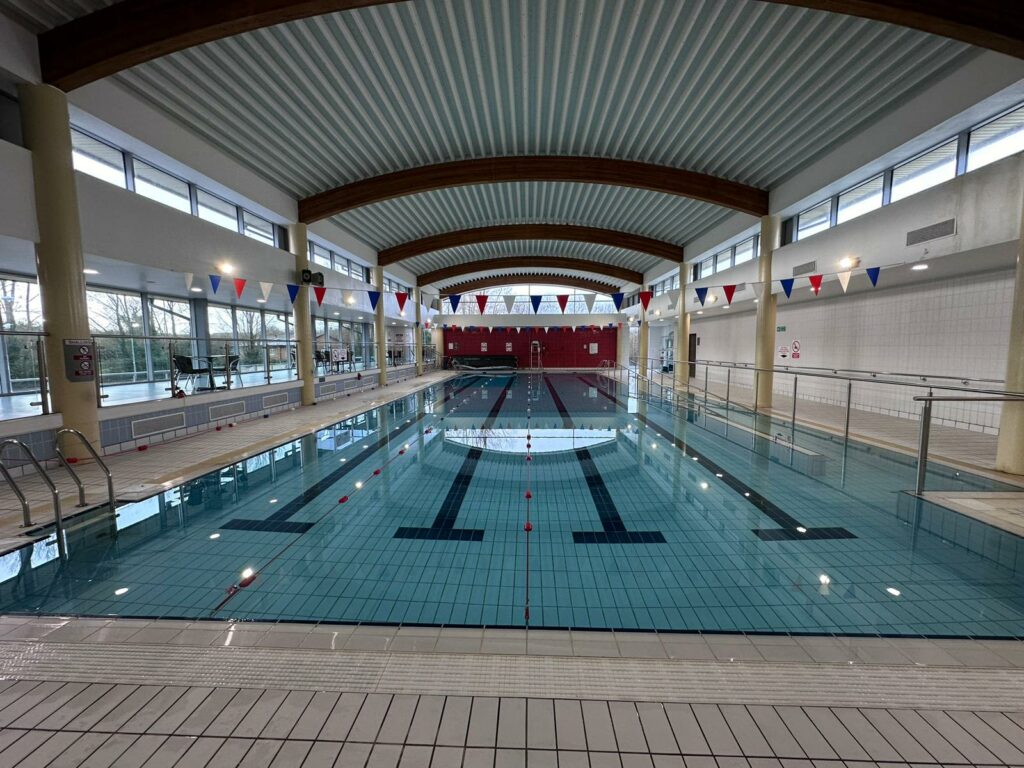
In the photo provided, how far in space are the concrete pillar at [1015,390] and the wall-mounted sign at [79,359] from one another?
27.6 ft

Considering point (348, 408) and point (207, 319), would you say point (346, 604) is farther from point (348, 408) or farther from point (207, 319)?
point (207, 319)

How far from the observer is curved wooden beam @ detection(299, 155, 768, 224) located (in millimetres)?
7293

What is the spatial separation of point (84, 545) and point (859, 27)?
7464 millimetres

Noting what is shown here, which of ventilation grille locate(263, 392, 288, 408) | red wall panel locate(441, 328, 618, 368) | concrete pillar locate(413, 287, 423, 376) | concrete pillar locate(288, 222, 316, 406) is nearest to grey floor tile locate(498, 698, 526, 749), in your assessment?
ventilation grille locate(263, 392, 288, 408)

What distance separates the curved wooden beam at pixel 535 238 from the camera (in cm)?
1138

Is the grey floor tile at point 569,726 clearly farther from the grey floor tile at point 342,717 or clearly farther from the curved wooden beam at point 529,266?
the curved wooden beam at point 529,266

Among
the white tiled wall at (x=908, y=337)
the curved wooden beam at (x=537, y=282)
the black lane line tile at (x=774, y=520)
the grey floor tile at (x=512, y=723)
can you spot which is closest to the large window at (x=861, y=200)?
the white tiled wall at (x=908, y=337)

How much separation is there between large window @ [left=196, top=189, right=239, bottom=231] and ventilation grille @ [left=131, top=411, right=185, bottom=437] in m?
3.07

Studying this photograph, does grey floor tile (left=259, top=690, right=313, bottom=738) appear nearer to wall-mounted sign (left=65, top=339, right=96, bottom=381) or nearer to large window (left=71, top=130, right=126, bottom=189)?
wall-mounted sign (left=65, top=339, right=96, bottom=381)

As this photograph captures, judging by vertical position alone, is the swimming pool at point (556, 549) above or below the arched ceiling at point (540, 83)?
→ below

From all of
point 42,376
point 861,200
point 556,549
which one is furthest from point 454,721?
point 861,200

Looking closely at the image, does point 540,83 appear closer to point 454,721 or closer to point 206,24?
point 206,24

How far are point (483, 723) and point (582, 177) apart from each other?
7.72m

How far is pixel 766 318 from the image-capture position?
775 cm
